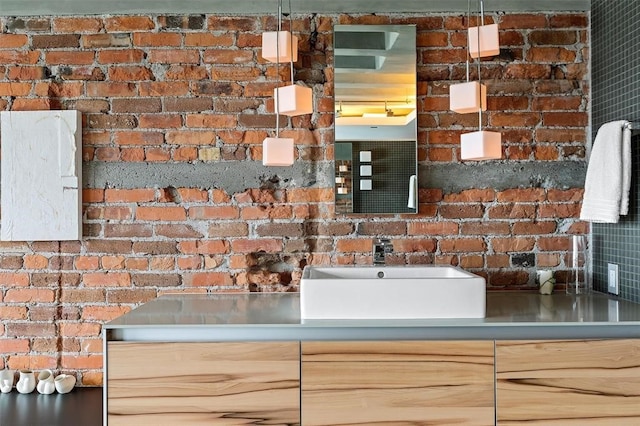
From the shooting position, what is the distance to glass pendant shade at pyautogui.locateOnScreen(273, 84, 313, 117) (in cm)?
212

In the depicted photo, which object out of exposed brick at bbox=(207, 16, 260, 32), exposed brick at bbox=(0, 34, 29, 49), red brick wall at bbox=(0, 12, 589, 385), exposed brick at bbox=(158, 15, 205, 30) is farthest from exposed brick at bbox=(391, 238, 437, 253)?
exposed brick at bbox=(0, 34, 29, 49)

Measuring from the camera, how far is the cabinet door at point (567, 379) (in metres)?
1.90

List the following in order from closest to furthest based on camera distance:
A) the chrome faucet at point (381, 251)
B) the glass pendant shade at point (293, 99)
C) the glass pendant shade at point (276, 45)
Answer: the glass pendant shade at point (293, 99) < the glass pendant shade at point (276, 45) < the chrome faucet at point (381, 251)

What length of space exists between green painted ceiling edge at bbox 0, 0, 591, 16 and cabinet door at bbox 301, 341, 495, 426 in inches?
59.8

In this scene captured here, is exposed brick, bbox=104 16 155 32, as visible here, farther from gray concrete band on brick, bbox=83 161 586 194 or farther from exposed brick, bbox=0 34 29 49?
gray concrete band on brick, bbox=83 161 586 194

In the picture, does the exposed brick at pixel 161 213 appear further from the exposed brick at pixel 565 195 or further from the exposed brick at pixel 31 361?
the exposed brick at pixel 565 195

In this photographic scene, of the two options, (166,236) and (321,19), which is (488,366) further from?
(321,19)

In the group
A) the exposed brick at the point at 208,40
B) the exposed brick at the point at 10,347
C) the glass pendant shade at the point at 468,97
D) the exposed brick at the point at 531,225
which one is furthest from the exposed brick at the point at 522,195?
the exposed brick at the point at 10,347

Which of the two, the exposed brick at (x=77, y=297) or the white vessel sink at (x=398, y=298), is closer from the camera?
the white vessel sink at (x=398, y=298)

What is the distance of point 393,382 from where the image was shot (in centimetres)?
190

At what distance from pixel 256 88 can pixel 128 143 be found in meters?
A: 0.63

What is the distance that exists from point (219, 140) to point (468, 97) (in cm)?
110

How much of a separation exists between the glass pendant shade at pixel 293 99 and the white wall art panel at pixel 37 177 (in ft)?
3.27

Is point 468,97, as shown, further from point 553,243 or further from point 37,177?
point 37,177
